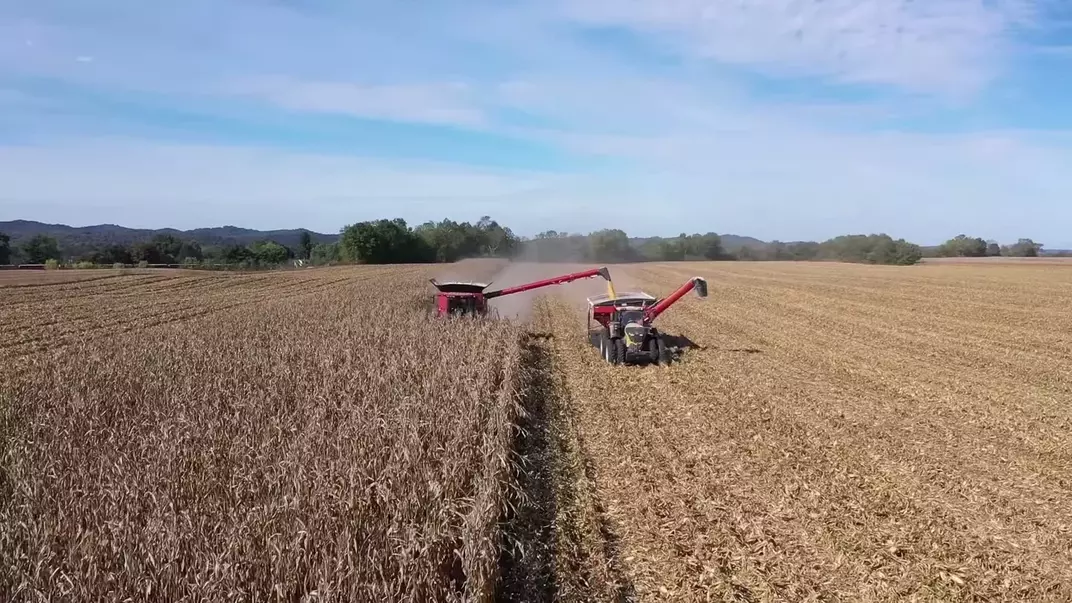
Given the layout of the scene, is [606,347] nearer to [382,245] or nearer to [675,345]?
[675,345]

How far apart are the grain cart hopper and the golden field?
0.43m

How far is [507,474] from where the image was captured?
634 centimetres

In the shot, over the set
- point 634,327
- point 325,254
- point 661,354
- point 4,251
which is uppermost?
point 4,251

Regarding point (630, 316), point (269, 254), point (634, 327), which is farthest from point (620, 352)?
point (269, 254)

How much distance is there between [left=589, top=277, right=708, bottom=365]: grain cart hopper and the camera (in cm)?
1242

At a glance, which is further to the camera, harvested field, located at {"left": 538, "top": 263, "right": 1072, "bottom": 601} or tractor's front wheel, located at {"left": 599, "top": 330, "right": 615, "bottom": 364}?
tractor's front wheel, located at {"left": 599, "top": 330, "right": 615, "bottom": 364}

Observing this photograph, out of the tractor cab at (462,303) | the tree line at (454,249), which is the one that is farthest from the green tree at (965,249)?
the tractor cab at (462,303)

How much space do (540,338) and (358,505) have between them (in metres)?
11.7

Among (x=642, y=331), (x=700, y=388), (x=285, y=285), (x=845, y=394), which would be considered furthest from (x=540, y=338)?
(x=285, y=285)

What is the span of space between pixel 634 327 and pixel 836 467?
5356mm

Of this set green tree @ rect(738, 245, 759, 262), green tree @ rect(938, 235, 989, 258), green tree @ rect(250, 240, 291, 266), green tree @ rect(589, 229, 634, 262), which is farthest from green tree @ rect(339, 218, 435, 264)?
green tree @ rect(938, 235, 989, 258)

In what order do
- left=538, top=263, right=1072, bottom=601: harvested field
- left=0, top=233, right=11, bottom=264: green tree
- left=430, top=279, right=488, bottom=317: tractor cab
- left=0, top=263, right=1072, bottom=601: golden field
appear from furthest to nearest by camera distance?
left=0, top=233, right=11, bottom=264: green tree → left=430, top=279, right=488, bottom=317: tractor cab → left=538, top=263, right=1072, bottom=601: harvested field → left=0, top=263, right=1072, bottom=601: golden field

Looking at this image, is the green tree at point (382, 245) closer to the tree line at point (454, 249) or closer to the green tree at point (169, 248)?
the tree line at point (454, 249)

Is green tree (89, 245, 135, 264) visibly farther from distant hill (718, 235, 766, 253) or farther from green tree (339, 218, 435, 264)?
distant hill (718, 235, 766, 253)
